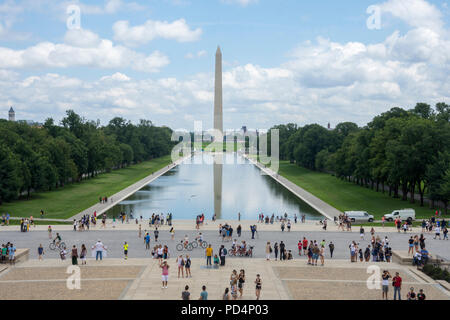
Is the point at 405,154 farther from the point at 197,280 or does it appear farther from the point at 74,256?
the point at 74,256

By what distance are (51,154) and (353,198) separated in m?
43.1

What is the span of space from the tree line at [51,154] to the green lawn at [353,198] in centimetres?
3628

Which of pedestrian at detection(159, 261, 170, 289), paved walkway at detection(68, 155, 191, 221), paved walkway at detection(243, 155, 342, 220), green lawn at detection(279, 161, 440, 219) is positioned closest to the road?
pedestrian at detection(159, 261, 170, 289)

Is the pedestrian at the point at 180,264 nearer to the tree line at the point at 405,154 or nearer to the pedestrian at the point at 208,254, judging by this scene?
the pedestrian at the point at 208,254

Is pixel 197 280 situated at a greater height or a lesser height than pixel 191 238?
greater

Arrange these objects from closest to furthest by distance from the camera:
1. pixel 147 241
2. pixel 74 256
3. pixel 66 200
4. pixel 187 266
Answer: pixel 187 266 < pixel 74 256 < pixel 147 241 < pixel 66 200

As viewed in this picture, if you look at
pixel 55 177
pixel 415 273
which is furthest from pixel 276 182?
pixel 415 273

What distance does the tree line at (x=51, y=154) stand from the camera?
175ft

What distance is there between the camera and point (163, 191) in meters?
71.4

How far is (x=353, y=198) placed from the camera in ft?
205

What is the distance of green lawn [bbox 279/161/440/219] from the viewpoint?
5250 cm

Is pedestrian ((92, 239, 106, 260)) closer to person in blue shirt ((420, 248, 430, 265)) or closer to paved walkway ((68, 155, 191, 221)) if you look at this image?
person in blue shirt ((420, 248, 430, 265))

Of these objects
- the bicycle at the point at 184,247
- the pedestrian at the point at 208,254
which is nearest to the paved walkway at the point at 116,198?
the bicycle at the point at 184,247

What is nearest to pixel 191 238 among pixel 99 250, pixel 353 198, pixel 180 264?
pixel 99 250
